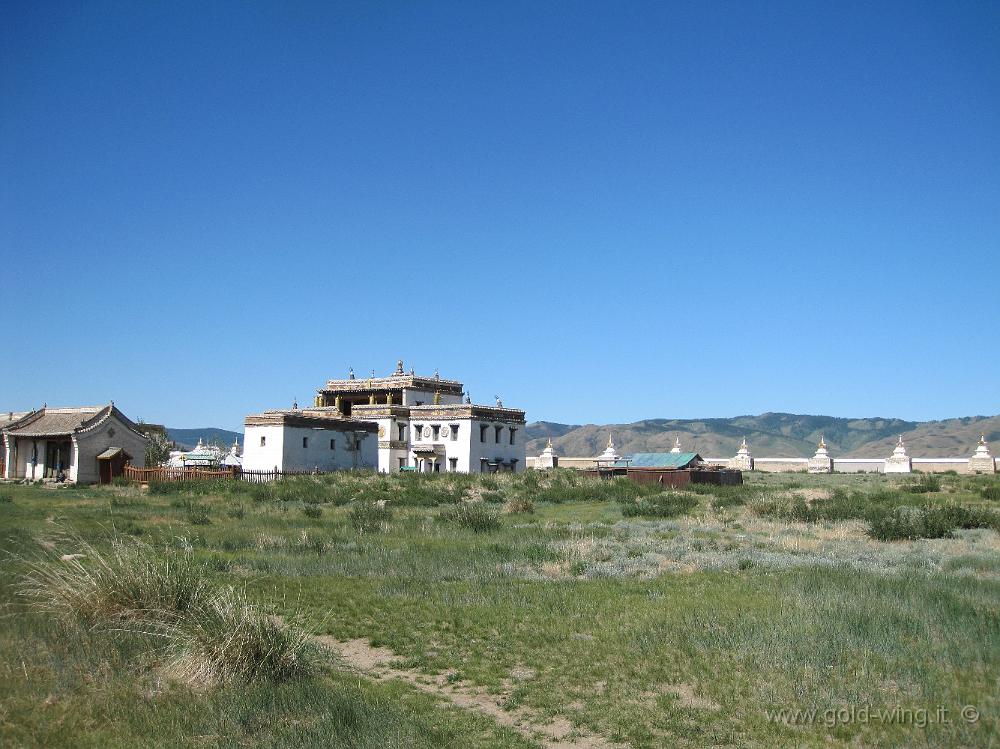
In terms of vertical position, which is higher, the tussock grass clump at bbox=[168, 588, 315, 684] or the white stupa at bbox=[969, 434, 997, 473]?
the white stupa at bbox=[969, 434, 997, 473]

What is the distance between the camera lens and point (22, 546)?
14.5 m

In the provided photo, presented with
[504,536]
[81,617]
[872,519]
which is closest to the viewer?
[81,617]

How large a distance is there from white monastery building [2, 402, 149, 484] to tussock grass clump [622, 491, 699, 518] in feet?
98.5

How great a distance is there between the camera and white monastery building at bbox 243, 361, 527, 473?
57875 mm

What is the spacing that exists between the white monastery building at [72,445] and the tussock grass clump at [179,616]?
3936cm

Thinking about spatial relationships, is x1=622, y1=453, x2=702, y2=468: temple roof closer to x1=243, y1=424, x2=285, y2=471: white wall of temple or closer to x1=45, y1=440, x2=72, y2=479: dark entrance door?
x1=243, y1=424, x2=285, y2=471: white wall of temple

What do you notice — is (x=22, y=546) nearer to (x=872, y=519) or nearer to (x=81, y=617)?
(x=81, y=617)

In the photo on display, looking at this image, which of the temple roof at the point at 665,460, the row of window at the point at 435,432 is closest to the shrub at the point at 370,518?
the temple roof at the point at 665,460

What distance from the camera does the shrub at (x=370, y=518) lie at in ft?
80.8

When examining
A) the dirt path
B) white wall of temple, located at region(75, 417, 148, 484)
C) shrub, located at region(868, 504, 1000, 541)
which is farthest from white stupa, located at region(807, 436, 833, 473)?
the dirt path

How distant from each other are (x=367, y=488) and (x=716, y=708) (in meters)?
35.4

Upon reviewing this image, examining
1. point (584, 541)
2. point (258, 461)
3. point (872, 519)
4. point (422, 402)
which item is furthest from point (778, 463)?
point (584, 541)

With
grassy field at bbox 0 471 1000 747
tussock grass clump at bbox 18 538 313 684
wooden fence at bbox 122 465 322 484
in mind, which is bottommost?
grassy field at bbox 0 471 1000 747

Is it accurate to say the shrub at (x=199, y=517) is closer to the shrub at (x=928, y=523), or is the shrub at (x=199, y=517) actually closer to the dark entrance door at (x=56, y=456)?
the shrub at (x=928, y=523)
